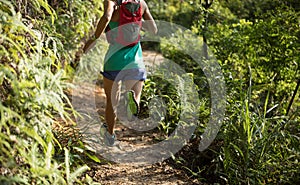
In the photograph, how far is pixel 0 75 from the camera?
2.33 m

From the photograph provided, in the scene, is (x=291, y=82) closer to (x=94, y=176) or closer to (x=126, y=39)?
(x=126, y=39)

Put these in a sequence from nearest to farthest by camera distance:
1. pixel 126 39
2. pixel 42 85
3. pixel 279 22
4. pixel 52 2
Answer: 1. pixel 42 85
2. pixel 126 39
3. pixel 52 2
4. pixel 279 22

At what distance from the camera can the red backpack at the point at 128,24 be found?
12.3 ft

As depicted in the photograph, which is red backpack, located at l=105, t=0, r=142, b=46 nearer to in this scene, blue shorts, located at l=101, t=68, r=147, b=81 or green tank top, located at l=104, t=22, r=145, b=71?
green tank top, located at l=104, t=22, r=145, b=71

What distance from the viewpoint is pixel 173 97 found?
4.63 metres

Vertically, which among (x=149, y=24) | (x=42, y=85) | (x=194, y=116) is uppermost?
(x=149, y=24)

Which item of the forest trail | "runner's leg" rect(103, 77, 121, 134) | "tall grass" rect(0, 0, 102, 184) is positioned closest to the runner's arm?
"runner's leg" rect(103, 77, 121, 134)

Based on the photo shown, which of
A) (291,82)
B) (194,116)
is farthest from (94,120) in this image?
(291,82)

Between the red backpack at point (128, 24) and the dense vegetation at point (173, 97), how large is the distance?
1.70 ft

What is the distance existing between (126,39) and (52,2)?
1.19 m

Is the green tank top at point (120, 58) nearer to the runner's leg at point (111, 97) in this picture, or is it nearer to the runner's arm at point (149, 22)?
the runner's leg at point (111, 97)

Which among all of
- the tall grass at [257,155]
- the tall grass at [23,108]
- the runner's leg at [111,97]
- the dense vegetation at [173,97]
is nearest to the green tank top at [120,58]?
the runner's leg at [111,97]

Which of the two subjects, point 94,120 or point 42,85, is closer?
point 42,85

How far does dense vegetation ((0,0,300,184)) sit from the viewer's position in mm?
2426
